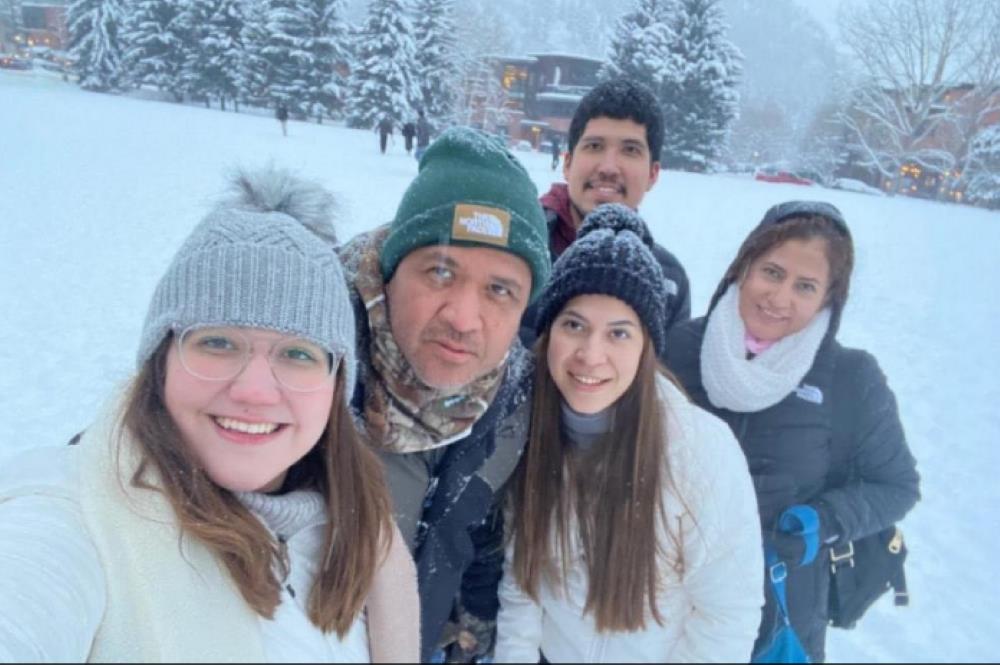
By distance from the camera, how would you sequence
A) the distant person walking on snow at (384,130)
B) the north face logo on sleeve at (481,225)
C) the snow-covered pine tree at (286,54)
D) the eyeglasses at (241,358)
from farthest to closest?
1. the distant person walking on snow at (384,130)
2. the snow-covered pine tree at (286,54)
3. the north face logo on sleeve at (481,225)
4. the eyeglasses at (241,358)

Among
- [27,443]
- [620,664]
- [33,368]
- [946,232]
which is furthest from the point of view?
[946,232]

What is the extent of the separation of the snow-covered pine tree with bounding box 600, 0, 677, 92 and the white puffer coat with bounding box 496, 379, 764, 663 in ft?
31.7

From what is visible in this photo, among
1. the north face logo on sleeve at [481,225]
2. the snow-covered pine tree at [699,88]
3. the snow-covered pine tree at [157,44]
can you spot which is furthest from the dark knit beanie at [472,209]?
the snow-covered pine tree at [699,88]

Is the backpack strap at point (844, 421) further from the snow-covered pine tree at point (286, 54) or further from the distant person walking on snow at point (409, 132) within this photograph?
the distant person walking on snow at point (409, 132)

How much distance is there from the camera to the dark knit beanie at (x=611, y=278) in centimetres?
134

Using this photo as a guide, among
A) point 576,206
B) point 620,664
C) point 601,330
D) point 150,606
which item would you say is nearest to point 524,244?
point 601,330

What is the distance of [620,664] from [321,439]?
1.86 ft

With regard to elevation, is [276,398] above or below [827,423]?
above

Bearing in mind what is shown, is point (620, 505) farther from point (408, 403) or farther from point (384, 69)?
point (384, 69)

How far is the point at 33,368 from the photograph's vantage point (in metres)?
5.13

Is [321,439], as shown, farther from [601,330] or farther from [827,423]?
[827,423]

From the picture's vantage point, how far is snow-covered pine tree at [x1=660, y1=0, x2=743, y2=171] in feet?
43.6

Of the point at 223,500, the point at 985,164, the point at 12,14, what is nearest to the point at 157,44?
the point at 12,14

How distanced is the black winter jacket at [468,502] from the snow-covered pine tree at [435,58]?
21175 mm
